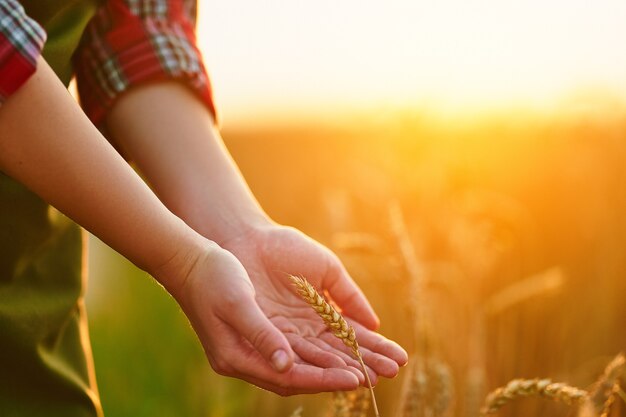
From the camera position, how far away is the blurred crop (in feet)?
6.21

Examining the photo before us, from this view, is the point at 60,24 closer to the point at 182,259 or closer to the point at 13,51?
the point at 13,51

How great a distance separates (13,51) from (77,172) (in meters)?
0.14

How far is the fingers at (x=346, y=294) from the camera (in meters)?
1.18

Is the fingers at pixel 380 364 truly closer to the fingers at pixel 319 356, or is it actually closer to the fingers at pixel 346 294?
the fingers at pixel 319 356

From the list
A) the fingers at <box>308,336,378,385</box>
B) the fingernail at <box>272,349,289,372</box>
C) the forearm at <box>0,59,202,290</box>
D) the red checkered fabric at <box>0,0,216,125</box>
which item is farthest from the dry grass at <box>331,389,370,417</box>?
the red checkered fabric at <box>0,0,216,125</box>

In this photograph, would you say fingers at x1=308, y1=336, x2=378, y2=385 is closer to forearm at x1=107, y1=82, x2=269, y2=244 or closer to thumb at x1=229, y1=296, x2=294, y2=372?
thumb at x1=229, y1=296, x2=294, y2=372

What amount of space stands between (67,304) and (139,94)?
1.11 feet

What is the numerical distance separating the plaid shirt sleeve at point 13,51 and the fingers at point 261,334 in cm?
34

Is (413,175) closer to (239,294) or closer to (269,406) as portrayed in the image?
(269,406)

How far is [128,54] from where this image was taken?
3.90ft

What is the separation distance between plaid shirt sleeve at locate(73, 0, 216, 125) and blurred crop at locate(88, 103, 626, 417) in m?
0.49

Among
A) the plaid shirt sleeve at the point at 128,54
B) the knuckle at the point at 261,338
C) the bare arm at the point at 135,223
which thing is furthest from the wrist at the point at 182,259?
the plaid shirt sleeve at the point at 128,54

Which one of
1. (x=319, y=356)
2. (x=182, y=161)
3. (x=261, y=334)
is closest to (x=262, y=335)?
(x=261, y=334)

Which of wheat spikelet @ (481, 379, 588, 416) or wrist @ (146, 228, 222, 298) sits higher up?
wrist @ (146, 228, 222, 298)
